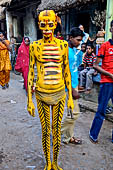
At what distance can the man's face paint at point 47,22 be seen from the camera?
176 cm

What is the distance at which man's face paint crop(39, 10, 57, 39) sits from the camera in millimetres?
1757

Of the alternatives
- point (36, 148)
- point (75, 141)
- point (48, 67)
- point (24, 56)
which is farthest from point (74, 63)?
point (24, 56)

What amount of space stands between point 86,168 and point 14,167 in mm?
970

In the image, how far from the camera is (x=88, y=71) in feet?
15.5

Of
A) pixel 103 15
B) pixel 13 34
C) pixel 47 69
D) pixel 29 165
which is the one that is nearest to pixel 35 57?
pixel 47 69

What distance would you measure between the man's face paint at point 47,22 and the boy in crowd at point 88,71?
2.95 metres

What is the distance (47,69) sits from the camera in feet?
6.01

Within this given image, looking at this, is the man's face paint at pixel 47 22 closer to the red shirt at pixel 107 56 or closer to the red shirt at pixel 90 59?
the red shirt at pixel 107 56

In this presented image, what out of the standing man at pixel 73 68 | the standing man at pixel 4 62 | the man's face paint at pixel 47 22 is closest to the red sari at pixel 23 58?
the standing man at pixel 4 62

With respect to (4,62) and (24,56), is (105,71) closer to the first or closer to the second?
(24,56)

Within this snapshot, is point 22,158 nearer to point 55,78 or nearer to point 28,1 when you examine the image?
point 55,78

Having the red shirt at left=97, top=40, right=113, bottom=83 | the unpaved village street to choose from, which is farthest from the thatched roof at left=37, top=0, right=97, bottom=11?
the unpaved village street

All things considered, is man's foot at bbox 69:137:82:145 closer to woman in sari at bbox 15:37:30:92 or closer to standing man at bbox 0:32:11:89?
woman in sari at bbox 15:37:30:92

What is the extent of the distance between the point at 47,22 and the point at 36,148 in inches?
76.3
